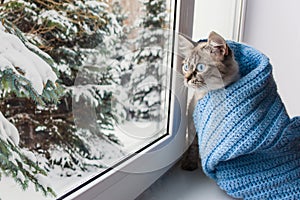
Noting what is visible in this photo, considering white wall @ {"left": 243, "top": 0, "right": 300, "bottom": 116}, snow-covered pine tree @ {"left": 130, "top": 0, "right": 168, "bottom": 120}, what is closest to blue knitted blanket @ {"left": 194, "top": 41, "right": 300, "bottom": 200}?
snow-covered pine tree @ {"left": 130, "top": 0, "right": 168, "bottom": 120}

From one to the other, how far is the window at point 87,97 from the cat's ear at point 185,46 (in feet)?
0.07

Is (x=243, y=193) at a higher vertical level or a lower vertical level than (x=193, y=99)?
lower

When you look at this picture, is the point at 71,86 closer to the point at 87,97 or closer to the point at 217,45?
the point at 87,97

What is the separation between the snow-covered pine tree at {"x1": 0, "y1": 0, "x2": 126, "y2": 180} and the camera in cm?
43

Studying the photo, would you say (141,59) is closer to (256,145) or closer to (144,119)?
(144,119)

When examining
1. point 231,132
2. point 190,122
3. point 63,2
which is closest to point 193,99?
point 190,122

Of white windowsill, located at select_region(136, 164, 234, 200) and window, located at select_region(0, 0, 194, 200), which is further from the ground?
window, located at select_region(0, 0, 194, 200)

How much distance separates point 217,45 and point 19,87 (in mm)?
429

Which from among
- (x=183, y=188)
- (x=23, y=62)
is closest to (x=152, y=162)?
(x=183, y=188)

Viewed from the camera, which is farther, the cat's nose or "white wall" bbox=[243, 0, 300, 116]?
"white wall" bbox=[243, 0, 300, 116]

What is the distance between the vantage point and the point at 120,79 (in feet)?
2.10

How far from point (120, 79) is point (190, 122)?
28cm

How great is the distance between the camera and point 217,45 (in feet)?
2.32

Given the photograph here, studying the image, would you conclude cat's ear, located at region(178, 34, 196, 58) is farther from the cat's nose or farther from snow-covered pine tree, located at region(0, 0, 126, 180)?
snow-covered pine tree, located at region(0, 0, 126, 180)
